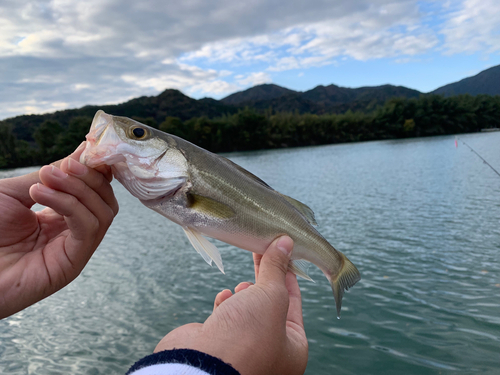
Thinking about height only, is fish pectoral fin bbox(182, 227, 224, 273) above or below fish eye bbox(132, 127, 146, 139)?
below

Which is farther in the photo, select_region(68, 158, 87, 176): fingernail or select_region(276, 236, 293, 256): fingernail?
select_region(276, 236, 293, 256): fingernail

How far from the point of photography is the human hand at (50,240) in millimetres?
2148

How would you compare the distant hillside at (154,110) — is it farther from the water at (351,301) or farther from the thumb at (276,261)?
the thumb at (276,261)

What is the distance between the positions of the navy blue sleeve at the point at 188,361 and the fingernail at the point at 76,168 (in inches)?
48.5

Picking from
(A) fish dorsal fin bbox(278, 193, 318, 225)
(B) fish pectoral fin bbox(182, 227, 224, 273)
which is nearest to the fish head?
(B) fish pectoral fin bbox(182, 227, 224, 273)

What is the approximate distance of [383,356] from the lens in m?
6.15

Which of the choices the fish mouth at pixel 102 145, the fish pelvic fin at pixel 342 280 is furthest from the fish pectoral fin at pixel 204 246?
the fish pelvic fin at pixel 342 280

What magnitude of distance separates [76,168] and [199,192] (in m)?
0.82

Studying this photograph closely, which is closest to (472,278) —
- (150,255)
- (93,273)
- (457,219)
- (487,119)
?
(457,219)

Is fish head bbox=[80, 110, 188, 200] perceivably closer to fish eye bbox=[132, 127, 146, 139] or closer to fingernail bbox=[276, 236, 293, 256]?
fish eye bbox=[132, 127, 146, 139]

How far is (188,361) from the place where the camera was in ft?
4.55

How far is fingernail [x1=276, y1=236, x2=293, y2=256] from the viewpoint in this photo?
248 cm

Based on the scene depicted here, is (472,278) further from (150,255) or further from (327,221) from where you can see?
(150,255)

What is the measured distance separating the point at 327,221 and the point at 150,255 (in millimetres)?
7675
